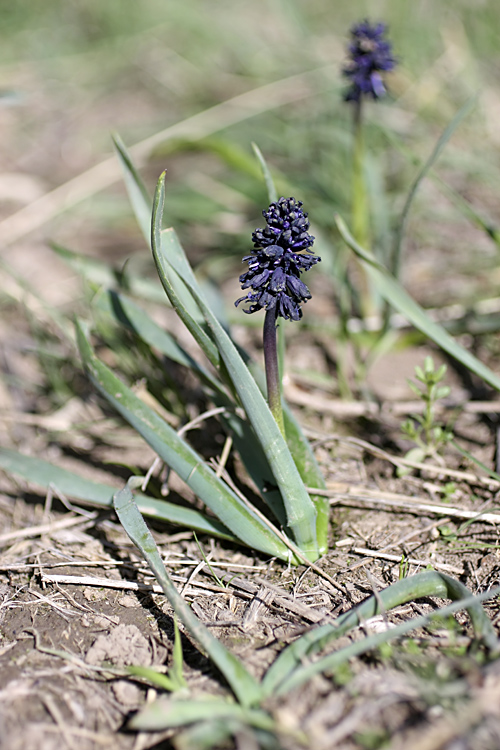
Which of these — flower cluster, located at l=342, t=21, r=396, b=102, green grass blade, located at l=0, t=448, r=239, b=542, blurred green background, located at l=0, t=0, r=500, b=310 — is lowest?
green grass blade, located at l=0, t=448, r=239, b=542

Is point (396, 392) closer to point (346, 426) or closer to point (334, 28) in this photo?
point (346, 426)

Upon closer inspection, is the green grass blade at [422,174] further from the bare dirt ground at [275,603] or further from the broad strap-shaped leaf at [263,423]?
the broad strap-shaped leaf at [263,423]

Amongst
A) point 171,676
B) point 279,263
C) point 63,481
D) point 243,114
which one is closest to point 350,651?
point 171,676

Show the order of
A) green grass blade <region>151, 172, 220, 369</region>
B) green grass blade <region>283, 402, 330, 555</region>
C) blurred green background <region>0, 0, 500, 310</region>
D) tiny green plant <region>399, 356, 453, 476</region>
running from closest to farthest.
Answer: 1. green grass blade <region>151, 172, 220, 369</region>
2. green grass blade <region>283, 402, 330, 555</region>
3. tiny green plant <region>399, 356, 453, 476</region>
4. blurred green background <region>0, 0, 500, 310</region>

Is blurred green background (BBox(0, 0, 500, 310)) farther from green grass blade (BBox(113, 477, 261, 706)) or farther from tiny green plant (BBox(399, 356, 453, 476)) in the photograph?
green grass blade (BBox(113, 477, 261, 706))

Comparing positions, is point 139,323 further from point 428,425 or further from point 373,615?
point 373,615

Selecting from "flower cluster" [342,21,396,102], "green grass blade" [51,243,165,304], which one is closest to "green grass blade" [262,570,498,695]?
"green grass blade" [51,243,165,304]

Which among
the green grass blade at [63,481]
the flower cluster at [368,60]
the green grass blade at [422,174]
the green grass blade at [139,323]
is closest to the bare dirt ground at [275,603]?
the green grass blade at [63,481]
